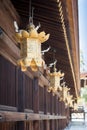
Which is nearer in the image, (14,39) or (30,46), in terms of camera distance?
(30,46)

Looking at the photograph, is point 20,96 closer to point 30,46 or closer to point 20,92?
point 20,92

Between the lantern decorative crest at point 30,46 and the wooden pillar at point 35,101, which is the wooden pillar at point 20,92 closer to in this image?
the lantern decorative crest at point 30,46

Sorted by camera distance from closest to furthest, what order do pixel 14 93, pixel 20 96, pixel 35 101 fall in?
pixel 14 93 < pixel 20 96 < pixel 35 101

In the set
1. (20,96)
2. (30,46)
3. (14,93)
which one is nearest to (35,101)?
(20,96)

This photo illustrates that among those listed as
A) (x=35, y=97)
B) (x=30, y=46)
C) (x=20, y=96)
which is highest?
(x=30, y=46)

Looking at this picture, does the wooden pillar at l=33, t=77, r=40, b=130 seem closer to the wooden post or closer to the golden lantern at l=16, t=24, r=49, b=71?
the wooden post

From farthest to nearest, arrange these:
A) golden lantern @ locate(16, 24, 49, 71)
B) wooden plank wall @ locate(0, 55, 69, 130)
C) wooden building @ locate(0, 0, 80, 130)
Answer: wooden plank wall @ locate(0, 55, 69, 130) < wooden building @ locate(0, 0, 80, 130) < golden lantern @ locate(16, 24, 49, 71)

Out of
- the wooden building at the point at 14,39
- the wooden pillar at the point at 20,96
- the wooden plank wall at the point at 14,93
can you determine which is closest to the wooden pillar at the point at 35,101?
the wooden plank wall at the point at 14,93

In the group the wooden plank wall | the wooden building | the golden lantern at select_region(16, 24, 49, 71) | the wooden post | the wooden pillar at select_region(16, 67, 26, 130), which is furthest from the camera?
the wooden post

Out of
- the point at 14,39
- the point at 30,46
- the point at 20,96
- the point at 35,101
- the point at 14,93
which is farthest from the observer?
the point at 35,101

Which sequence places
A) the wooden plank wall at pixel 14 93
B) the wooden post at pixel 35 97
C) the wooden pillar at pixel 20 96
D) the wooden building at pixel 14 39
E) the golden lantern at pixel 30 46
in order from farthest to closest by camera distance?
the wooden post at pixel 35 97 < the wooden pillar at pixel 20 96 < the wooden plank wall at pixel 14 93 < the wooden building at pixel 14 39 < the golden lantern at pixel 30 46

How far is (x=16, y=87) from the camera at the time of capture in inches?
253

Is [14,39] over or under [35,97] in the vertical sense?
over

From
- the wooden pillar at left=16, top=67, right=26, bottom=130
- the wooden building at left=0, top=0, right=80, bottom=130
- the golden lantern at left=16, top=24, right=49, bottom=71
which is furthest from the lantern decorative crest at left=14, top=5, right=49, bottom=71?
the wooden pillar at left=16, top=67, right=26, bottom=130
